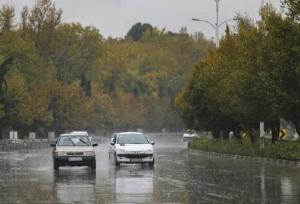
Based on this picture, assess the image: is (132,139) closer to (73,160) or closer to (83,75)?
(73,160)

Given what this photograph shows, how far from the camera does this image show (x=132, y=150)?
118 feet

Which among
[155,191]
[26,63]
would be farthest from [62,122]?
[155,191]

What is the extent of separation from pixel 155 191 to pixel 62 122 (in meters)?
84.5

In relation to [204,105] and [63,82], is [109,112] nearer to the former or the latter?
[63,82]

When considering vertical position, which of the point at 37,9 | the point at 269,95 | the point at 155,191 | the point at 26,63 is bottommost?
the point at 155,191

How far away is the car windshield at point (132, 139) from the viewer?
37263mm

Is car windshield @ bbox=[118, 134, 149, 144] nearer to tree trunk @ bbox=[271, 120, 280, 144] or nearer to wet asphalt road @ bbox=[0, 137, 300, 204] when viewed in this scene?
wet asphalt road @ bbox=[0, 137, 300, 204]

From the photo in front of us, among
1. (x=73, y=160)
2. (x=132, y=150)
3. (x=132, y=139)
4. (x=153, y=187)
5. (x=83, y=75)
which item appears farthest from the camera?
(x=83, y=75)

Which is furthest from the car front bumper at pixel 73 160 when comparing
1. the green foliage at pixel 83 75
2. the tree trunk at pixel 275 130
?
the green foliage at pixel 83 75

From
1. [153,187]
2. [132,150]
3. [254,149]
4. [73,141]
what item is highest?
[73,141]

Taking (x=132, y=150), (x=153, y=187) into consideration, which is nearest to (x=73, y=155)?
(x=132, y=150)

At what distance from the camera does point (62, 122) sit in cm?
10519

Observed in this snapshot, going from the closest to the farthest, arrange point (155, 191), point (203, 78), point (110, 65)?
point (155, 191), point (203, 78), point (110, 65)

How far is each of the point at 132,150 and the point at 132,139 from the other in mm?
1711
